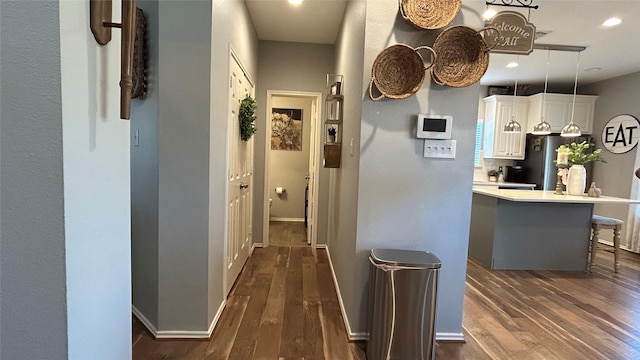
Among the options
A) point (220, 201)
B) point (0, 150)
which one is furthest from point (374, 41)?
point (0, 150)

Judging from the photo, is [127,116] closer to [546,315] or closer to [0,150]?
[0,150]

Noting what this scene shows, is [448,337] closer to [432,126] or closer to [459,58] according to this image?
[432,126]

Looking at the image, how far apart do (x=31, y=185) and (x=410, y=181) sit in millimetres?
1943

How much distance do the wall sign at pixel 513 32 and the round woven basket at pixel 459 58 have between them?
1.55 feet

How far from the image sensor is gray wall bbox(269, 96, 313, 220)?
6.22 m

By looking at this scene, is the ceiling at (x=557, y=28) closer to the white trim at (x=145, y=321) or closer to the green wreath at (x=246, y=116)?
the green wreath at (x=246, y=116)

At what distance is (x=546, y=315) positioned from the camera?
2.75m

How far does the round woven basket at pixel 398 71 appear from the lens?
6.72 feet

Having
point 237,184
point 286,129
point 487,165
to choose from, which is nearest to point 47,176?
point 237,184

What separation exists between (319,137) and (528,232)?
2.80 metres

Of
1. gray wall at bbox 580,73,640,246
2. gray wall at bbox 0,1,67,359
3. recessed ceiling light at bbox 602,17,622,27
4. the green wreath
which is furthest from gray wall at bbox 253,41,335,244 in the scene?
gray wall at bbox 580,73,640,246

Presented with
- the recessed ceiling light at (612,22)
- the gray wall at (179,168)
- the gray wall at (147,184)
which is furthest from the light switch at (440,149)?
the recessed ceiling light at (612,22)

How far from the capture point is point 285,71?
426 centimetres

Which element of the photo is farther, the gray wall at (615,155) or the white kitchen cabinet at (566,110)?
the white kitchen cabinet at (566,110)
